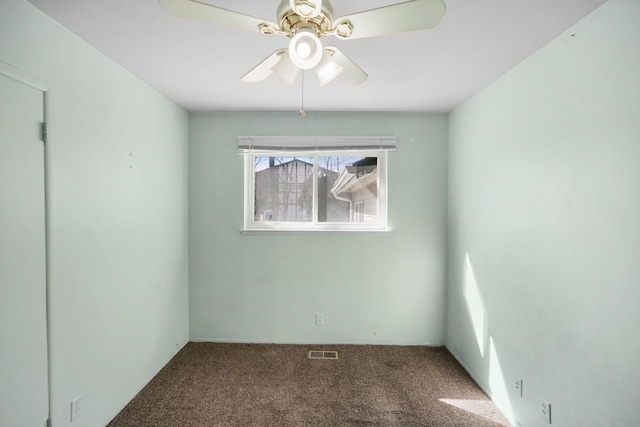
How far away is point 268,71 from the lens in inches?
57.8

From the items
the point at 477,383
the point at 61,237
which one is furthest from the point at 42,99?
the point at 477,383

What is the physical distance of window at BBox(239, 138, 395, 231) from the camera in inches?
127

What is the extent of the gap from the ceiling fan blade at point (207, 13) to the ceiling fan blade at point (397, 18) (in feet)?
0.97

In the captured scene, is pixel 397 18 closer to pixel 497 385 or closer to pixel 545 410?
pixel 545 410

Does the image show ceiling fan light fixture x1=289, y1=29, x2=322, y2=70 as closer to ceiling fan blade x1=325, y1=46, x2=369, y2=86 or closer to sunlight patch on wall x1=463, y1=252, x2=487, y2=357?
ceiling fan blade x1=325, y1=46, x2=369, y2=86

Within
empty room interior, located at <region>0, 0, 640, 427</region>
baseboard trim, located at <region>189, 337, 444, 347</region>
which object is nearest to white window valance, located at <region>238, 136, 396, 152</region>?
empty room interior, located at <region>0, 0, 640, 427</region>

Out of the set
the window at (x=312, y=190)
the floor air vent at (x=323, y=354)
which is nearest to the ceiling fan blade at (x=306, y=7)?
the window at (x=312, y=190)

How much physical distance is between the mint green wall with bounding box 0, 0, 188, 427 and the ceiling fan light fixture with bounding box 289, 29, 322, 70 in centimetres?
131

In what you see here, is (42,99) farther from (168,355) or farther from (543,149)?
(543,149)

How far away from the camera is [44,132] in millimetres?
1535

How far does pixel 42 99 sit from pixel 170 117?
1.28 m

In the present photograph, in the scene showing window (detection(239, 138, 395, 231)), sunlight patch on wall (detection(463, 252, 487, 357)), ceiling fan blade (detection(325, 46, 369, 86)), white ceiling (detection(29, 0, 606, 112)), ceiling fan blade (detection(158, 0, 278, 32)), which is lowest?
sunlight patch on wall (detection(463, 252, 487, 357))

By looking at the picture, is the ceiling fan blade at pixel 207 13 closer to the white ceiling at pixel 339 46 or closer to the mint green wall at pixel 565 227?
the white ceiling at pixel 339 46

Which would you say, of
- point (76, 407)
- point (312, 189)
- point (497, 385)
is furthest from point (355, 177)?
point (76, 407)
